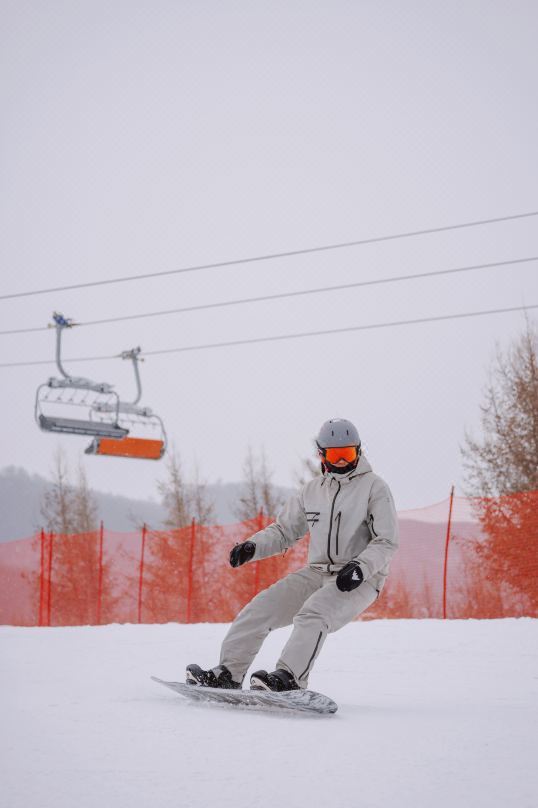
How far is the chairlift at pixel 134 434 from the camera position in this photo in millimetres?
18344

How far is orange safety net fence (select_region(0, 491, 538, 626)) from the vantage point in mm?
13953

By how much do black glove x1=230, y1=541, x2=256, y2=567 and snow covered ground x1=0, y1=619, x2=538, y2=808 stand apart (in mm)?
775

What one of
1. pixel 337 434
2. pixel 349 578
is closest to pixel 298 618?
pixel 349 578

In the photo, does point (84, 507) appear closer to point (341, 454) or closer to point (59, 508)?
point (59, 508)

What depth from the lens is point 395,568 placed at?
1576cm

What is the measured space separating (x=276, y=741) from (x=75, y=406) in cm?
1543

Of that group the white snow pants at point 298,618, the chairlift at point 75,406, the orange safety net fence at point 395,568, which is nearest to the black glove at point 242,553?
the white snow pants at point 298,618

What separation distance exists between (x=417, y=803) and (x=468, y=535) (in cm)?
1312

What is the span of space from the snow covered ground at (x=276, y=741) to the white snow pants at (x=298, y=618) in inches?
13.9

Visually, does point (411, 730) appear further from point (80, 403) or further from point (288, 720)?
point (80, 403)

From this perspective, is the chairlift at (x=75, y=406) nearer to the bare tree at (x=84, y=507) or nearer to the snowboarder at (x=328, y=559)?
the snowboarder at (x=328, y=559)

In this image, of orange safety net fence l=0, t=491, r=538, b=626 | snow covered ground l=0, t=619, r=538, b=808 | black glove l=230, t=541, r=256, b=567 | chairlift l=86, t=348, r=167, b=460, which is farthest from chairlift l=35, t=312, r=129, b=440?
black glove l=230, t=541, r=256, b=567

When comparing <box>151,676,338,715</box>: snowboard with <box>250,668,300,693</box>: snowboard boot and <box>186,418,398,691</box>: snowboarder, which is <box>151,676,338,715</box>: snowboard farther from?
<box>186,418,398,691</box>: snowboarder

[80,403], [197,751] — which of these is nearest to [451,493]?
[80,403]
